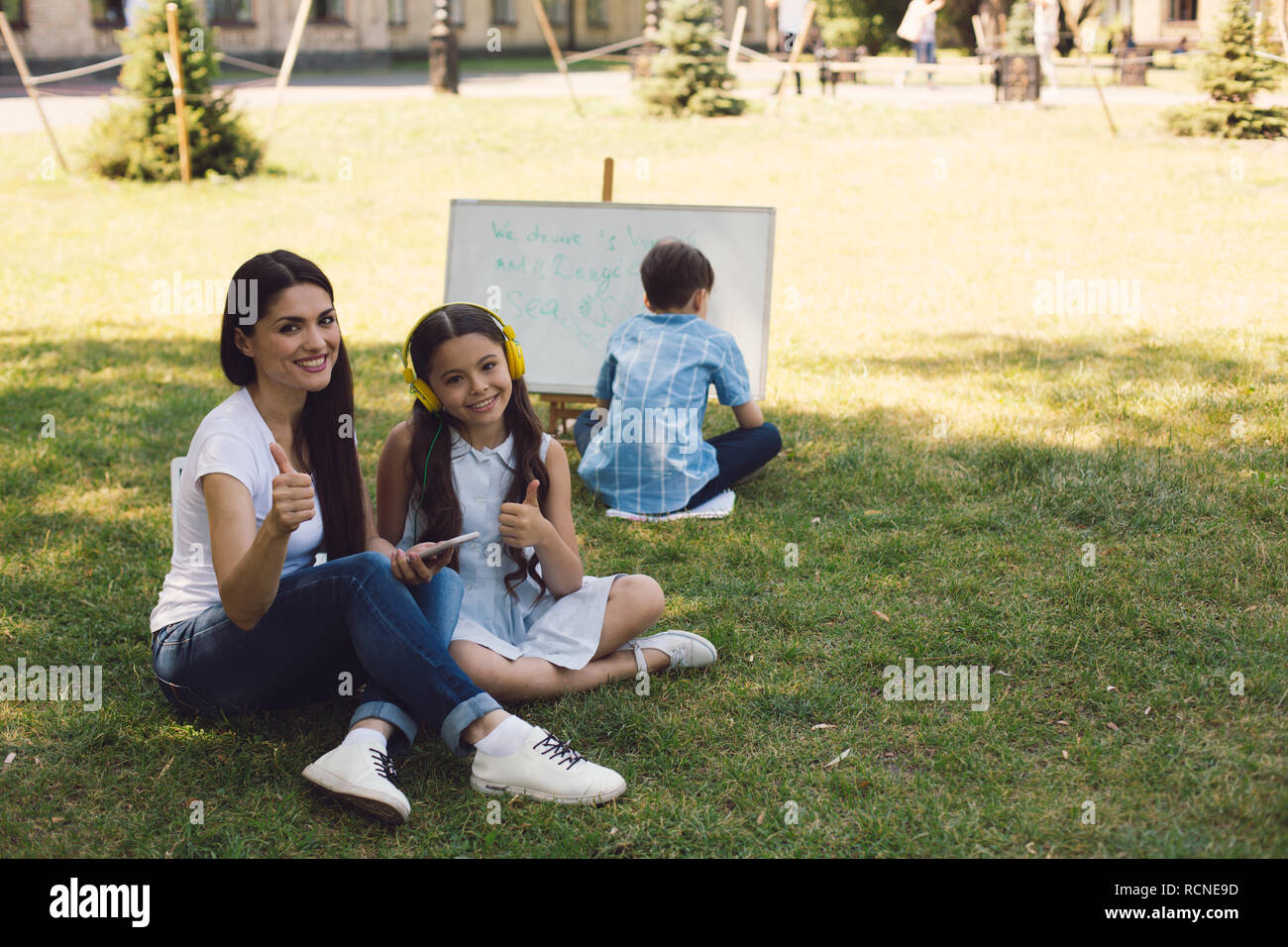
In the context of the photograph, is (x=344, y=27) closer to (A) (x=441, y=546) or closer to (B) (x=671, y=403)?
(B) (x=671, y=403)

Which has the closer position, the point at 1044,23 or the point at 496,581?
the point at 496,581

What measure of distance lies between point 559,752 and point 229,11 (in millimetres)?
30449

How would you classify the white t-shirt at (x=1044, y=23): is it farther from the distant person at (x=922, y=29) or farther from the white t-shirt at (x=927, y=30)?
the white t-shirt at (x=927, y=30)

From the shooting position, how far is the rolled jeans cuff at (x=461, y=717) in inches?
122

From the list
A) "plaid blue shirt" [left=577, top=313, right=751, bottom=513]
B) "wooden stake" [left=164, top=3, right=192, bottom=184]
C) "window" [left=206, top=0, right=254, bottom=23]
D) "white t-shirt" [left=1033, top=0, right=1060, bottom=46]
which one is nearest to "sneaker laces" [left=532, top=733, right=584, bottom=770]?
"plaid blue shirt" [left=577, top=313, right=751, bottom=513]

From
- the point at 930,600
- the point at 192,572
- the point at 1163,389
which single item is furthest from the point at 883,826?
the point at 1163,389

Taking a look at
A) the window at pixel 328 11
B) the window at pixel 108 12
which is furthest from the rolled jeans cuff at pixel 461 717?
the window at pixel 328 11

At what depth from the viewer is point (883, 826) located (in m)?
2.99

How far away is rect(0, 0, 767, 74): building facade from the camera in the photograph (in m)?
25.9

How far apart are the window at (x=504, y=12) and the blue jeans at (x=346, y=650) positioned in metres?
38.3

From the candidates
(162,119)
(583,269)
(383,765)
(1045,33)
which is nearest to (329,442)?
(383,765)

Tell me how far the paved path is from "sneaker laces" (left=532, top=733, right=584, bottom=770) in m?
14.4

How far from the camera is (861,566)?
4613 mm

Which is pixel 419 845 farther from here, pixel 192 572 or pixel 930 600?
pixel 930 600
